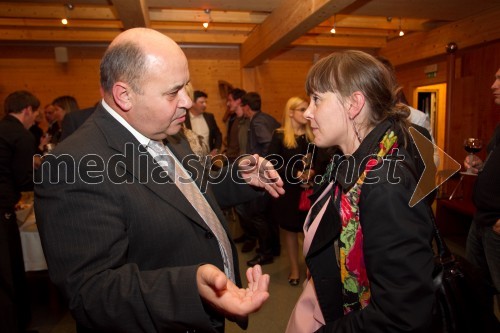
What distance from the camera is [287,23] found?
393 cm

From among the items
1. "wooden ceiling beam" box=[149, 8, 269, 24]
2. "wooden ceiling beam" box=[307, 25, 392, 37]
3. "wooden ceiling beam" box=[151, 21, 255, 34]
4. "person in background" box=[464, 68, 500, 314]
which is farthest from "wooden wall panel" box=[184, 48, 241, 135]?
"person in background" box=[464, 68, 500, 314]

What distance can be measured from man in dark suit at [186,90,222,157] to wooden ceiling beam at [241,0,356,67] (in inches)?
47.9

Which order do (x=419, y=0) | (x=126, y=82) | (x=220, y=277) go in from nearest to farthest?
1. (x=220, y=277)
2. (x=126, y=82)
3. (x=419, y=0)

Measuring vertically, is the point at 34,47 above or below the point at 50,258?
above

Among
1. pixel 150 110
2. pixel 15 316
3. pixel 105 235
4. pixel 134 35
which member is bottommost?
pixel 15 316

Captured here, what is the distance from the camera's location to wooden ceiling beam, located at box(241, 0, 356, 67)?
123 inches

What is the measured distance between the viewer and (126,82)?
112cm

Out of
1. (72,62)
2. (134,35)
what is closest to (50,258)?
(134,35)

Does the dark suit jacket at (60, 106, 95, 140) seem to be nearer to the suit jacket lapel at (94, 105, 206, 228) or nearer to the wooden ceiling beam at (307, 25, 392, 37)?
the suit jacket lapel at (94, 105, 206, 228)

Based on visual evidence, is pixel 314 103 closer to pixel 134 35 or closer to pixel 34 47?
pixel 134 35

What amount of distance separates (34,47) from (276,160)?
19.3 feet

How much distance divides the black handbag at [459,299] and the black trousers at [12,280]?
2.65 metres

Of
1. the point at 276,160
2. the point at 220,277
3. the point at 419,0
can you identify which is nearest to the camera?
the point at 220,277

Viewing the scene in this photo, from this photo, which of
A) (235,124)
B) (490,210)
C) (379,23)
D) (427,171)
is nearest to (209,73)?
(235,124)
